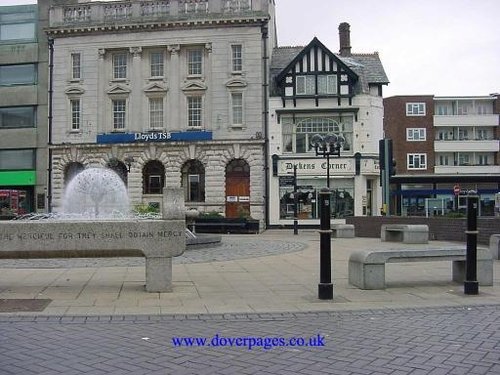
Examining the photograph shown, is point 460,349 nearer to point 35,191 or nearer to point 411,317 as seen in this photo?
point 411,317

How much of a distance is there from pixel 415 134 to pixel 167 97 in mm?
30488

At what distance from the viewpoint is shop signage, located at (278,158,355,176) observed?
→ 38781 millimetres

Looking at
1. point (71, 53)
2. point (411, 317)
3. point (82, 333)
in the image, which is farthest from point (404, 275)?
point (71, 53)

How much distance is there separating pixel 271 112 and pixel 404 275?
27760 mm

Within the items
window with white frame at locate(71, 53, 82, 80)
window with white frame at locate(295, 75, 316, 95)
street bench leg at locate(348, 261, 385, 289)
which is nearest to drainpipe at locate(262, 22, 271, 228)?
window with white frame at locate(295, 75, 316, 95)

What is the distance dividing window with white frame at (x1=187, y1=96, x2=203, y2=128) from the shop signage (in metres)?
6.66

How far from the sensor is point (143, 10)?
4066cm

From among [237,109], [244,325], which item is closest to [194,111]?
[237,109]

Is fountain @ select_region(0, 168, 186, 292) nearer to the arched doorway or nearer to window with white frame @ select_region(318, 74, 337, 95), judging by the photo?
the arched doorway

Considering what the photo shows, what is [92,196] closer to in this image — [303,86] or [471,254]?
[303,86]

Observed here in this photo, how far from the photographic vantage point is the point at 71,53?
4138cm

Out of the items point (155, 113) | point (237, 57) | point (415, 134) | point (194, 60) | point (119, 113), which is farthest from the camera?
point (415, 134)

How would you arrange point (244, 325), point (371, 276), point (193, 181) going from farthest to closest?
1. point (193, 181)
2. point (371, 276)
3. point (244, 325)

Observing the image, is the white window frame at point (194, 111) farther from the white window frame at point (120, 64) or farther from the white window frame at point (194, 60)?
the white window frame at point (120, 64)
